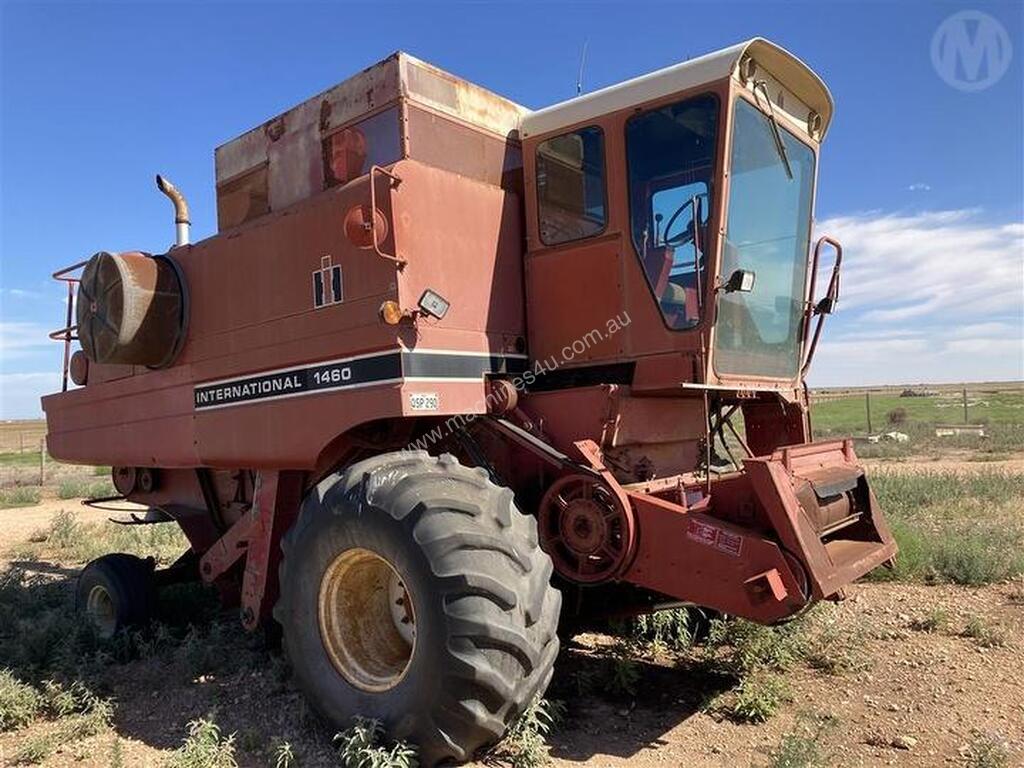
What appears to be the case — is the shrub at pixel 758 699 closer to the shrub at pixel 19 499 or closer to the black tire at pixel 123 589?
the black tire at pixel 123 589

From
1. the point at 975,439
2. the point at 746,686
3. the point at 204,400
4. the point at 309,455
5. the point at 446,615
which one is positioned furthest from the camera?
the point at 975,439

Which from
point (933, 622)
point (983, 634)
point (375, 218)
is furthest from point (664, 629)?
point (375, 218)

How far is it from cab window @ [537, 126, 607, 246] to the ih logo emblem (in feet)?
4.28

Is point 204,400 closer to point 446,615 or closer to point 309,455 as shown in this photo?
point 309,455

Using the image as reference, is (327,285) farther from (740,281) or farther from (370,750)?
(370,750)

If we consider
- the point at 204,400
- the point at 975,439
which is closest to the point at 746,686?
the point at 204,400

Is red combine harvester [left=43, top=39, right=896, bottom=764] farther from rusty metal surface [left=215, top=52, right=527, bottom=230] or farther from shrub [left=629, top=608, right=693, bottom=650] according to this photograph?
shrub [left=629, top=608, right=693, bottom=650]

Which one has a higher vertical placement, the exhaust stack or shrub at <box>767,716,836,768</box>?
the exhaust stack

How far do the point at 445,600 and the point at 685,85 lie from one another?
307cm

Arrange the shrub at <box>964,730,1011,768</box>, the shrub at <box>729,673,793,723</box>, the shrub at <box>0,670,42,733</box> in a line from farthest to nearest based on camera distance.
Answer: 1. the shrub at <box>0,670,42,733</box>
2. the shrub at <box>729,673,793,723</box>
3. the shrub at <box>964,730,1011,768</box>

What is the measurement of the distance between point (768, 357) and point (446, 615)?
288cm

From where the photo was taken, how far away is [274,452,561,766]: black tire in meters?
3.48

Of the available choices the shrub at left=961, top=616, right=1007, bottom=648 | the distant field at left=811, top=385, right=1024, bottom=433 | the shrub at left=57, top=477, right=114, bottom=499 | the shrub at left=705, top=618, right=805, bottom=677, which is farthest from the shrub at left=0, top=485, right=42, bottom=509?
the shrub at left=961, top=616, right=1007, bottom=648

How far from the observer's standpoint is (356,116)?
199 inches
